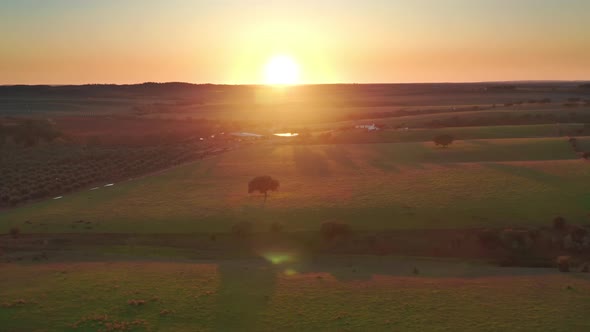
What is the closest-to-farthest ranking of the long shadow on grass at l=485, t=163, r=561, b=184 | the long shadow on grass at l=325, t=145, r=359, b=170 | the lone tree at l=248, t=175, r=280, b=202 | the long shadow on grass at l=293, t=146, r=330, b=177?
the lone tree at l=248, t=175, r=280, b=202
the long shadow on grass at l=485, t=163, r=561, b=184
the long shadow on grass at l=293, t=146, r=330, b=177
the long shadow on grass at l=325, t=145, r=359, b=170

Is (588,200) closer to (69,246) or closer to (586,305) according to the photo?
(586,305)

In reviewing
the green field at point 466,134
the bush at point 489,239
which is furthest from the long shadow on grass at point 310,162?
the bush at point 489,239

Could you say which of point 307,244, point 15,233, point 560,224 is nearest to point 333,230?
point 307,244

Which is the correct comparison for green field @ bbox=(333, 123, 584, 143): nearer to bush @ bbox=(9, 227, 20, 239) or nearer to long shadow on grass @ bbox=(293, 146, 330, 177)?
long shadow on grass @ bbox=(293, 146, 330, 177)

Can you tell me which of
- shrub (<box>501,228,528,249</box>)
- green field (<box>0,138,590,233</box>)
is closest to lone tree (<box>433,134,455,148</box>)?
green field (<box>0,138,590,233</box>)

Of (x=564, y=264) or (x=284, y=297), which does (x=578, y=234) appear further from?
(x=284, y=297)

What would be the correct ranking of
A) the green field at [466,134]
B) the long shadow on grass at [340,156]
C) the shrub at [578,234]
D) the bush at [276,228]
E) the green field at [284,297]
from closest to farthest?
the green field at [284,297]
the shrub at [578,234]
the bush at [276,228]
the long shadow on grass at [340,156]
the green field at [466,134]

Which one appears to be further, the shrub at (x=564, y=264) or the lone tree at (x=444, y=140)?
the lone tree at (x=444, y=140)

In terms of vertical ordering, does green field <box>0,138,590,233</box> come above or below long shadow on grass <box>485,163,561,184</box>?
below

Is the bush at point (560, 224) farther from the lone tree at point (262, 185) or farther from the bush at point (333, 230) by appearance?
the lone tree at point (262, 185)
